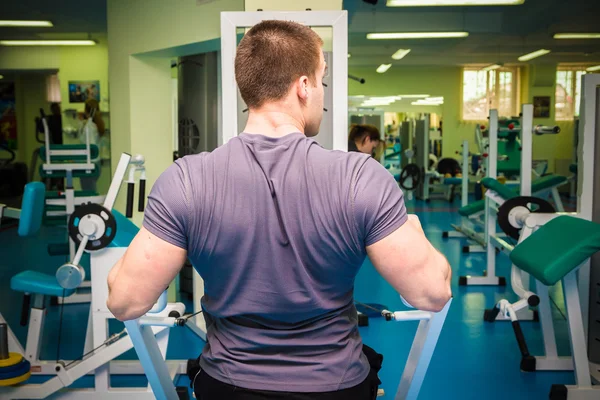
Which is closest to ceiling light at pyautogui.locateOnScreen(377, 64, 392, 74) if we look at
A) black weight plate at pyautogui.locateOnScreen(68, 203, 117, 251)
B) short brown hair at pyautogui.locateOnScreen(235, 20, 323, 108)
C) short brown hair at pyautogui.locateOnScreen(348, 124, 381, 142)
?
short brown hair at pyautogui.locateOnScreen(348, 124, 381, 142)

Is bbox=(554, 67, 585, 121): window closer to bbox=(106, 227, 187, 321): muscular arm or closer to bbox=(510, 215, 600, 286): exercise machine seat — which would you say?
bbox=(510, 215, 600, 286): exercise machine seat

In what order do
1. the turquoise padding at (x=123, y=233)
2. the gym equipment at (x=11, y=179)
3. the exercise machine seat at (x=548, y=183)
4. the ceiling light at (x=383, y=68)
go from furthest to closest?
the ceiling light at (x=383, y=68)
the gym equipment at (x=11, y=179)
the exercise machine seat at (x=548, y=183)
the turquoise padding at (x=123, y=233)

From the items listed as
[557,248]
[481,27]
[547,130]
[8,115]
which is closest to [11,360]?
[557,248]

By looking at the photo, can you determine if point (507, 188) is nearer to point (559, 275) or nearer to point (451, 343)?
point (451, 343)

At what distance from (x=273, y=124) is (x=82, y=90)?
11.0 meters

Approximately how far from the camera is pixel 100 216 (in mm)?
2840

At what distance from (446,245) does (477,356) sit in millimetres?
3842

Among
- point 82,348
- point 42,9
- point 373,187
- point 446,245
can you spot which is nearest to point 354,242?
point 373,187

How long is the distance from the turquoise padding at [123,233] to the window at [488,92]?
13032mm

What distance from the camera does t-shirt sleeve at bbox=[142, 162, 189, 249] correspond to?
1046 mm

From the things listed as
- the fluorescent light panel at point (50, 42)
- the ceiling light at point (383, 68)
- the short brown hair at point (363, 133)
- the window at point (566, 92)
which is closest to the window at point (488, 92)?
the window at point (566, 92)

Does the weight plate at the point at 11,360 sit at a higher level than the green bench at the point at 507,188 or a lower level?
lower

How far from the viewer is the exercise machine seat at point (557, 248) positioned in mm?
2857

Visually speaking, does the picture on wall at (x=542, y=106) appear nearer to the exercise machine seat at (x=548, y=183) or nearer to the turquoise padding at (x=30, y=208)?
the exercise machine seat at (x=548, y=183)
